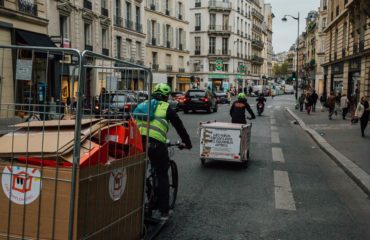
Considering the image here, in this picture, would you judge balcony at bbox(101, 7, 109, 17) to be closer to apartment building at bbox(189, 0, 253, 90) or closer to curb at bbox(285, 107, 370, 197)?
curb at bbox(285, 107, 370, 197)

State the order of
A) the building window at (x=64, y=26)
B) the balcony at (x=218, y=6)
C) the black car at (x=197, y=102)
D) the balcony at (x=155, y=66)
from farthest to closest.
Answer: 1. the balcony at (x=218, y=6)
2. the balcony at (x=155, y=66)
3. the building window at (x=64, y=26)
4. the black car at (x=197, y=102)

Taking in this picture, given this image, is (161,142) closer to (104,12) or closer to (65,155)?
(65,155)

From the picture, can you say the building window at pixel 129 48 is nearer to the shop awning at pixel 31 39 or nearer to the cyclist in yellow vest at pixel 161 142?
the shop awning at pixel 31 39

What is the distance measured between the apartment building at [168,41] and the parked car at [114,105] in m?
40.0

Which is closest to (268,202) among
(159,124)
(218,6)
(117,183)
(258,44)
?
(159,124)

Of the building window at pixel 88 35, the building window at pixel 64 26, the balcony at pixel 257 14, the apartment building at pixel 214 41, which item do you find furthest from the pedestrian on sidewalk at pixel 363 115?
the balcony at pixel 257 14

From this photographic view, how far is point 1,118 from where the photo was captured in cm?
378

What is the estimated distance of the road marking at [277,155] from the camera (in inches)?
428

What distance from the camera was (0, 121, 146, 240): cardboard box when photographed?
3090mm

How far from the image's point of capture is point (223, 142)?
368 inches

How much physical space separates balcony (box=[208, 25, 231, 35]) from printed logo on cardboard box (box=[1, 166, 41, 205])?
71.0 metres

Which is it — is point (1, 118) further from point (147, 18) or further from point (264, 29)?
point (264, 29)

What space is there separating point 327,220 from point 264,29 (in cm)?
9905

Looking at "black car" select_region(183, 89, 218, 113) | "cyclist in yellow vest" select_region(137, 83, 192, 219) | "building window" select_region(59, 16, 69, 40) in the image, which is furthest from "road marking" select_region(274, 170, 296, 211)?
"building window" select_region(59, 16, 69, 40)
